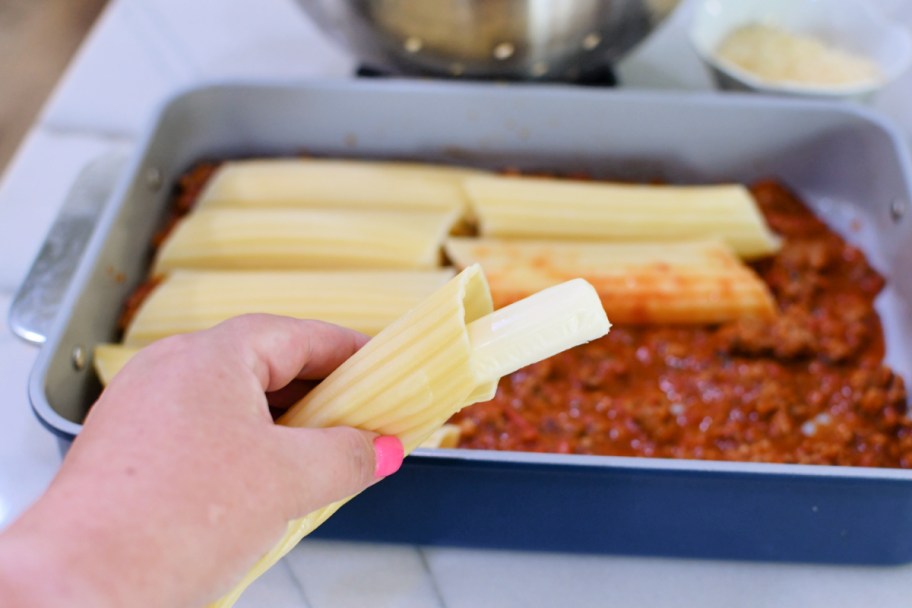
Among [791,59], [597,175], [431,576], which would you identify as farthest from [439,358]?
[791,59]

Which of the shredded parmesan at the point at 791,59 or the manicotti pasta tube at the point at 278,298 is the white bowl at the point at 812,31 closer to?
the shredded parmesan at the point at 791,59

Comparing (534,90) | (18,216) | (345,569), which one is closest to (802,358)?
(534,90)

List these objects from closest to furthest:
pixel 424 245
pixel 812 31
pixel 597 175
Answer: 1. pixel 424 245
2. pixel 597 175
3. pixel 812 31

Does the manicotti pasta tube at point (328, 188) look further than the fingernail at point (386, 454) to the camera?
Yes

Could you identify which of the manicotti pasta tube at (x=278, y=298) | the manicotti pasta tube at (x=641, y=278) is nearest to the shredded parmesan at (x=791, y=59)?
the manicotti pasta tube at (x=641, y=278)

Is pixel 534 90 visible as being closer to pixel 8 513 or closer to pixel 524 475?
pixel 524 475

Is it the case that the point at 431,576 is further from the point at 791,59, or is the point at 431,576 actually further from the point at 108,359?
the point at 791,59

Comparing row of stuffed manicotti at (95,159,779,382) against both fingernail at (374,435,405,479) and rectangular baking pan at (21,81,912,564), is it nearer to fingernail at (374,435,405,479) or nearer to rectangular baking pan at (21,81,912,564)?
rectangular baking pan at (21,81,912,564)
